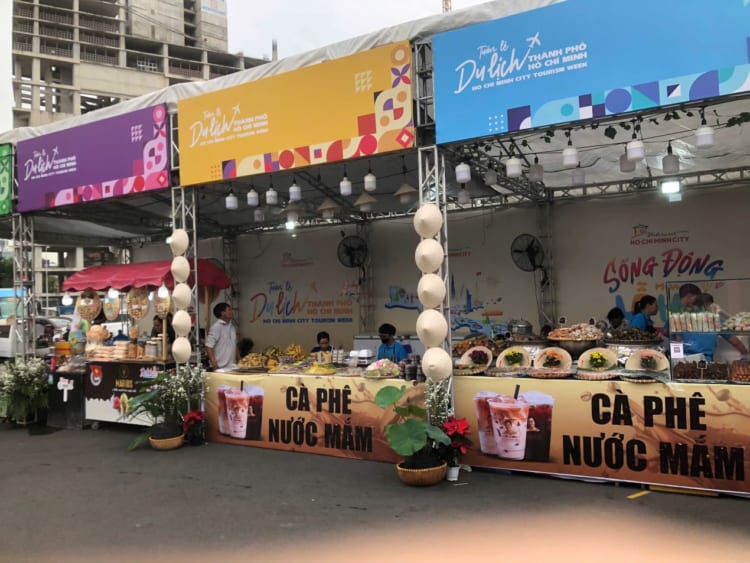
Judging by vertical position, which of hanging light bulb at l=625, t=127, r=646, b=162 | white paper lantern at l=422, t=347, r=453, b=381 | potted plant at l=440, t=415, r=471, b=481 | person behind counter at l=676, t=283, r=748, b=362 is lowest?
potted plant at l=440, t=415, r=471, b=481

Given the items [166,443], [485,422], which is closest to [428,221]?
[485,422]

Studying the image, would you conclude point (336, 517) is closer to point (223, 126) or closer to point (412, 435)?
point (412, 435)

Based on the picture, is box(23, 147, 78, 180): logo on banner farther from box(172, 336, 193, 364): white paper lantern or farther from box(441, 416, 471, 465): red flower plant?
box(441, 416, 471, 465): red flower plant

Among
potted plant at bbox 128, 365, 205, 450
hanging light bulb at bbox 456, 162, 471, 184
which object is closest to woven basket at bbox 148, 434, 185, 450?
potted plant at bbox 128, 365, 205, 450

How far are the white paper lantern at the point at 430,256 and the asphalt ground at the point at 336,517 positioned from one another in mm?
2038

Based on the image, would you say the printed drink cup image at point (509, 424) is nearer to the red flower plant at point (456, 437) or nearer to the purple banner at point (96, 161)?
the red flower plant at point (456, 437)

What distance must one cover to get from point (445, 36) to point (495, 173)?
2.21 m

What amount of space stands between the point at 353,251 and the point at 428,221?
22.4 feet

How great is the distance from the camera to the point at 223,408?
7148mm

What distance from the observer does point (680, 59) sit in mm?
4605

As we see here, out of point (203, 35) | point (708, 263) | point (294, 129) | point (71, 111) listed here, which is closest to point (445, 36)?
point (294, 129)

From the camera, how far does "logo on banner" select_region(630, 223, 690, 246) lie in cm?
925

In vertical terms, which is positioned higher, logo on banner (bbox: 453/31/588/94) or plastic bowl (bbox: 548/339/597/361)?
logo on banner (bbox: 453/31/588/94)

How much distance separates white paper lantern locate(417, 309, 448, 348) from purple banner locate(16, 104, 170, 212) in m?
4.11
